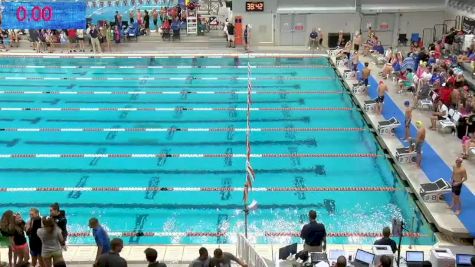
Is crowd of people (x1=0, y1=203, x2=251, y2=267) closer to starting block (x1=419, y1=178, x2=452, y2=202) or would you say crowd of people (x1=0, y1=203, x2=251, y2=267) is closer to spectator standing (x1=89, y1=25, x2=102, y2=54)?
starting block (x1=419, y1=178, x2=452, y2=202)

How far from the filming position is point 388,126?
13.2 metres

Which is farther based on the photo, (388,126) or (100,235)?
(388,126)

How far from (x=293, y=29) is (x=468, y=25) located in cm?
723

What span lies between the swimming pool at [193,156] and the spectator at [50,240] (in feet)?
8.31

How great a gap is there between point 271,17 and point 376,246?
1857 centimetres

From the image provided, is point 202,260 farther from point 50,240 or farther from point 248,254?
point 50,240

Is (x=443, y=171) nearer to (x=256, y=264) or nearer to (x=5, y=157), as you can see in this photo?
(x=256, y=264)

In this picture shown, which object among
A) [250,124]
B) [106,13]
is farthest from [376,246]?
[106,13]

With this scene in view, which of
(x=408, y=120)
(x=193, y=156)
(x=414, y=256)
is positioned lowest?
(x=193, y=156)

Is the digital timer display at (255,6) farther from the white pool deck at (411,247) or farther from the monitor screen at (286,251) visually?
the monitor screen at (286,251)

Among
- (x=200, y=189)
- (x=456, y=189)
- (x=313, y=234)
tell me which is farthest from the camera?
(x=200, y=189)

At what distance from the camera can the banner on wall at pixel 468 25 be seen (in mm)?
21125

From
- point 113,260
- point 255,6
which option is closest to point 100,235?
point 113,260

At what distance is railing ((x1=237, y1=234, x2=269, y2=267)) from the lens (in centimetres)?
671
